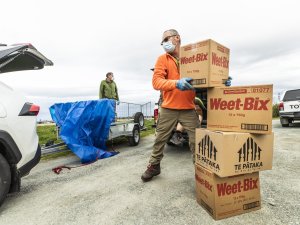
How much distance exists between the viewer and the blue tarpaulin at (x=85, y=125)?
5.03 metres

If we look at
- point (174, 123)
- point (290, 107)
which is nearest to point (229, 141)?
point (174, 123)

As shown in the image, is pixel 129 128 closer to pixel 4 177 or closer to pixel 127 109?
pixel 127 109

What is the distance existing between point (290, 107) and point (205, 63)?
30.0 feet

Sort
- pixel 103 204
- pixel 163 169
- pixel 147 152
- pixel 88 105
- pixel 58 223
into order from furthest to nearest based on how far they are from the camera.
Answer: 1. pixel 147 152
2. pixel 88 105
3. pixel 163 169
4. pixel 103 204
5. pixel 58 223

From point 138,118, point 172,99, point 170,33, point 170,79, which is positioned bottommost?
point 138,118

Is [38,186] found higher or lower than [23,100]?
lower

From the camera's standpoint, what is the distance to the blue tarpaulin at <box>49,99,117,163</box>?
503 cm

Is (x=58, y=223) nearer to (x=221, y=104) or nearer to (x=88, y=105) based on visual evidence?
(x=221, y=104)

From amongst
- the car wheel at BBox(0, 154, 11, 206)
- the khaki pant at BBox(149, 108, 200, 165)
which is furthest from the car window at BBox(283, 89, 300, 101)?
the car wheel at BBox(0, 154, 11, 206)

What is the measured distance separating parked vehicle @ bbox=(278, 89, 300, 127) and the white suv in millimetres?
10090

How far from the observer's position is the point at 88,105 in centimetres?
539

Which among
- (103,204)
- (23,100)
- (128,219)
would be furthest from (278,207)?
(23,100)

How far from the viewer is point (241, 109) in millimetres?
2586

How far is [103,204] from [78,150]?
2.29 m
